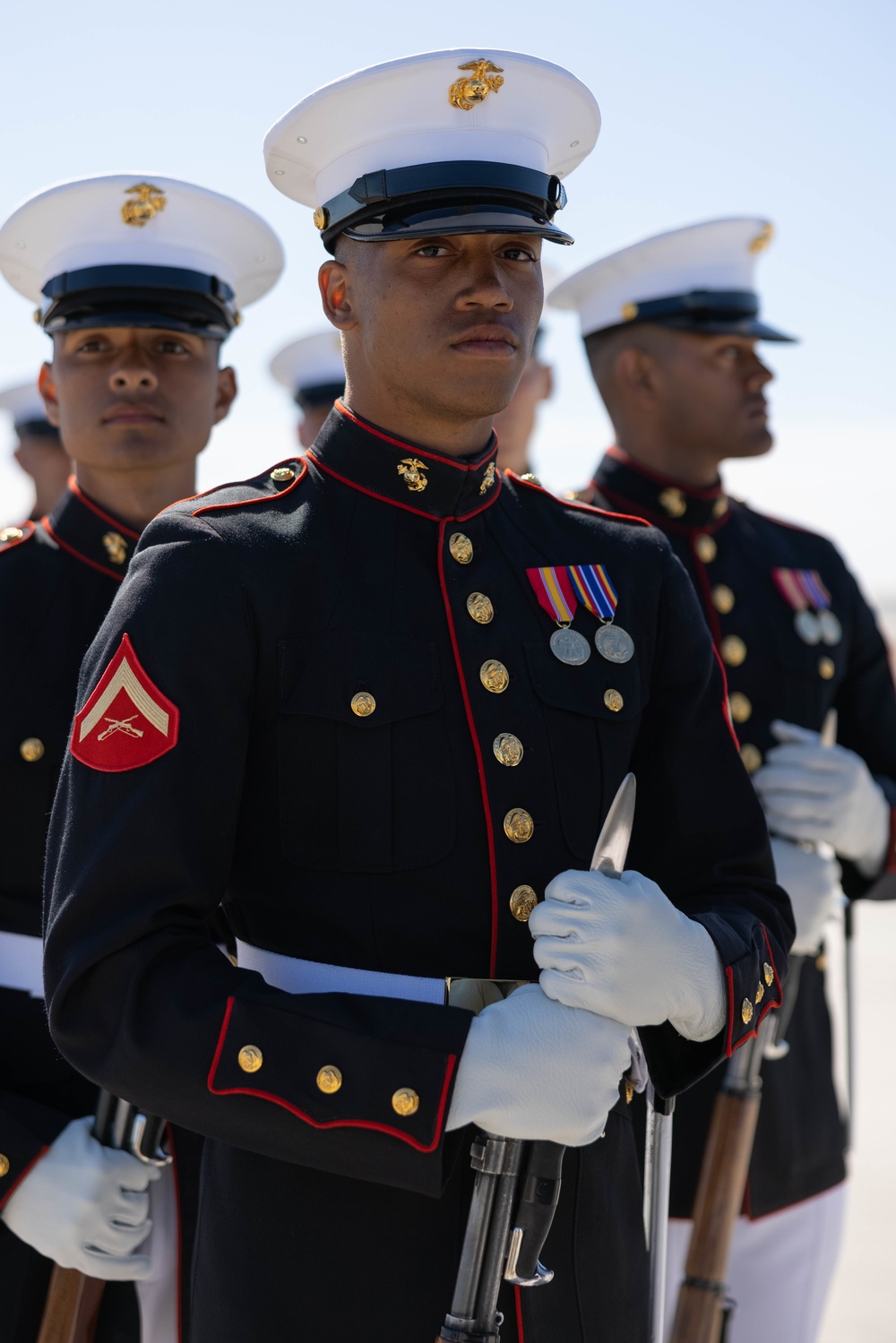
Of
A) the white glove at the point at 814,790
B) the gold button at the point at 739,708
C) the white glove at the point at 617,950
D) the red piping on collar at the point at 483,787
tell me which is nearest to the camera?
the white glove at the point at 617,950

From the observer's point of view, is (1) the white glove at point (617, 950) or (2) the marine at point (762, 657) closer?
(1) the white glove at point (617, 950)

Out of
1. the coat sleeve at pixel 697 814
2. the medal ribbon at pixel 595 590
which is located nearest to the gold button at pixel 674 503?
the coat sleeve at pixel 697 814

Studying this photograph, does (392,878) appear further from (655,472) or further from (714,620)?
(655,472)

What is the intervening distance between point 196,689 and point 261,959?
0.41 m

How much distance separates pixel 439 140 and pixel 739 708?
1774mm

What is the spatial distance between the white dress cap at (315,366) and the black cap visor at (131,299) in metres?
2.75

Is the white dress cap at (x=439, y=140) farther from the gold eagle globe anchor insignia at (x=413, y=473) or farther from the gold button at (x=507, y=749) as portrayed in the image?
the gold button at (x=507, y=749)

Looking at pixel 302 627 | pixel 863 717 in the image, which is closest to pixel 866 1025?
pixel 863 717

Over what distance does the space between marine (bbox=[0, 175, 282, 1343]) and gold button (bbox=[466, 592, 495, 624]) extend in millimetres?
891

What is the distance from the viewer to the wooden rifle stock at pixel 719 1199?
124 inches

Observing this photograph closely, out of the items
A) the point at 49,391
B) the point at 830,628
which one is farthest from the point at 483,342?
the point at 830,628

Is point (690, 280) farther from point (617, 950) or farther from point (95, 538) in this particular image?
point (617, 950)

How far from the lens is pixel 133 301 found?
10.2 ft

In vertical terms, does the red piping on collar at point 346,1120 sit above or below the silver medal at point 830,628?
below
